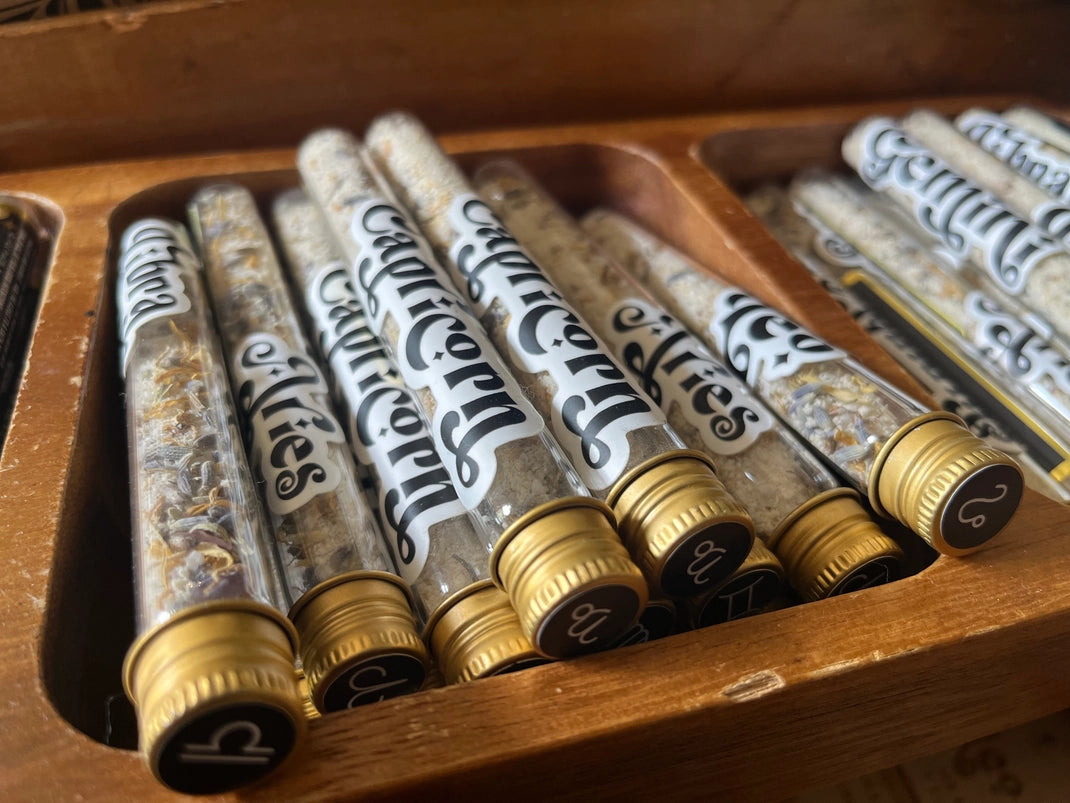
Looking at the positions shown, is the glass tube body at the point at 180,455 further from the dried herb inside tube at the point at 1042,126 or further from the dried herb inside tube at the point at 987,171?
the dried herb inside tube at the point at 1042,126

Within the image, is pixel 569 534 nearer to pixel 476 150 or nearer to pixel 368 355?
pixel 368 355

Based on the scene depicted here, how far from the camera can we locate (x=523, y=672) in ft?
1.34

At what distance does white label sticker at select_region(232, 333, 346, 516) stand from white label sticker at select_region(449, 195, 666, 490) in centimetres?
14

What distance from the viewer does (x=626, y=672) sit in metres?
0.41

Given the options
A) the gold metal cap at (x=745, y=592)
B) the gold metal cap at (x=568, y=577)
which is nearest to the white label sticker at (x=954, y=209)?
the gold metal cap at (x=745, y=592)

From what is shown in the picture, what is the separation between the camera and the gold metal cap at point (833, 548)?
1.53 feet

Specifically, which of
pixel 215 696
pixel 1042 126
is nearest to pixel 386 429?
pixel 215 696

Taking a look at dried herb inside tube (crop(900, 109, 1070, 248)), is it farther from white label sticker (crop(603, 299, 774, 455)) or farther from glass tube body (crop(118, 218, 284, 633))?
glass tube body (crop(118, 218, 284, 633))

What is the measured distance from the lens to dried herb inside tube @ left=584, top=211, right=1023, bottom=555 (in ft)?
1.47

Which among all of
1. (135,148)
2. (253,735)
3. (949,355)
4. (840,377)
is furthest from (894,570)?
(135,148)

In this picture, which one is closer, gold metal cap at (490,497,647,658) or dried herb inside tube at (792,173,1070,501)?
gold metal cap at (490,497,647,658)

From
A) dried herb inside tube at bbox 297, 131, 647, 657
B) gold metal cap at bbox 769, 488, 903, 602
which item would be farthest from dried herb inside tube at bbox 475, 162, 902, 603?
dried herb inside tube at bbox 297, 131, 647, 657

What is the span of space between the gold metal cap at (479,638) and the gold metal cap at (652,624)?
2.2 inches

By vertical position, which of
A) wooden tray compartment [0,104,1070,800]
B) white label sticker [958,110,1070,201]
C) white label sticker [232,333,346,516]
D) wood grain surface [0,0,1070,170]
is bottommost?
wooden tray compartment [0,104,1070,800]
